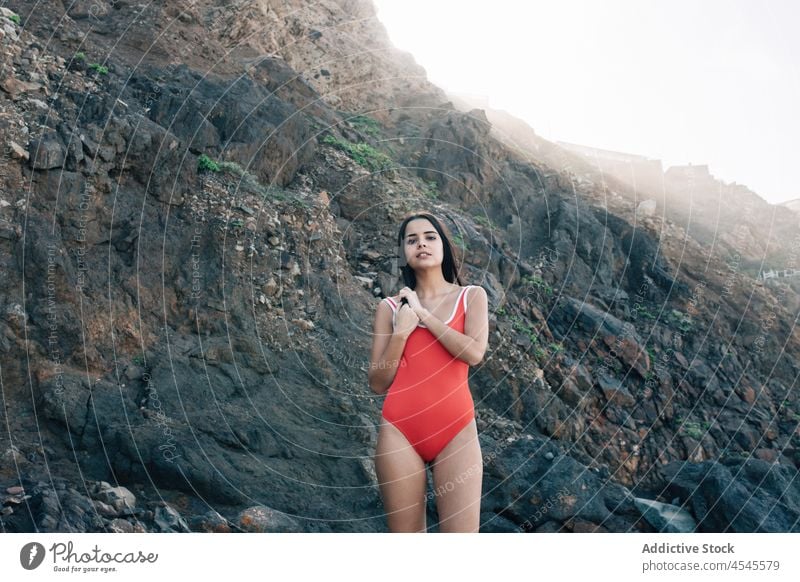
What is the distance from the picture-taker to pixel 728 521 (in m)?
9.13

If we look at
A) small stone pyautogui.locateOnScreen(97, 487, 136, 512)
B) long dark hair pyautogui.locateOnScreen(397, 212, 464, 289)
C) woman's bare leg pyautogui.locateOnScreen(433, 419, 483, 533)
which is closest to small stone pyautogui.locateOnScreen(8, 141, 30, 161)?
small stone pyautogui.locateOnScreen(97, 487, 136, 512)

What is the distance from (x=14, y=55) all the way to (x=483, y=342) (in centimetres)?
1023

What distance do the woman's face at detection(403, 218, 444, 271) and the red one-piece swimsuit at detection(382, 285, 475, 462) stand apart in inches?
17.1

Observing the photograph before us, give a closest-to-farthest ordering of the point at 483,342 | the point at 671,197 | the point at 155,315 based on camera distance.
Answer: the point at 483,342 < the point at 155,315 < the point at 671,197

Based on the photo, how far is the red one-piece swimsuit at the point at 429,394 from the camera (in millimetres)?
4684

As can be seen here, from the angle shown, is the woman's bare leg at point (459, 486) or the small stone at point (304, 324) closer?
the woman's bare leg at point (459, 486)

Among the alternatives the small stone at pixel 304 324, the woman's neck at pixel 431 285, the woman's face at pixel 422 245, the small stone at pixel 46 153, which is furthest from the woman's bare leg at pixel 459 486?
the small stone at pixel 46 153

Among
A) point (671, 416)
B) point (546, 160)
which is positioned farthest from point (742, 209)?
point (671, 416)

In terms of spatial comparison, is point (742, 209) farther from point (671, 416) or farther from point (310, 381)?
point (310, 381)

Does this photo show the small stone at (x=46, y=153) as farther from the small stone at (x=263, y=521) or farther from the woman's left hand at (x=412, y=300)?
the woman's left hand at (x=412, y=300)

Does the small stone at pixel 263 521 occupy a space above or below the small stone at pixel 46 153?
below

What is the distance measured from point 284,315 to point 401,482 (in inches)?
272

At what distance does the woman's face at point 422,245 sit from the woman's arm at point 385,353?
47cm

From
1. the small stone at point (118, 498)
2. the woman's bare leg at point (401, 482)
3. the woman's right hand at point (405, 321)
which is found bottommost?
the small stone at point (118, 498)
